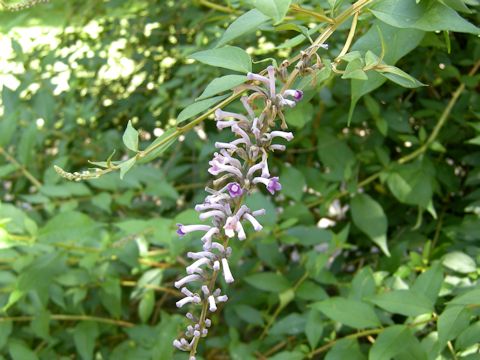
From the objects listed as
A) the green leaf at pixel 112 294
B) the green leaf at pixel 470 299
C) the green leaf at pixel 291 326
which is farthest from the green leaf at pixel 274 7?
the green leaf at pixel 112 294

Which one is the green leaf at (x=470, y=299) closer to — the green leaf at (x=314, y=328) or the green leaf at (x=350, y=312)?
the green leaf at (x=350, y=312)

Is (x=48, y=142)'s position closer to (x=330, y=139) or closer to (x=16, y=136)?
(x=16, y=136)

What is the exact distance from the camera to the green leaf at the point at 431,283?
1355 millimetres

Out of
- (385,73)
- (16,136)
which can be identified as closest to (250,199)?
(385,73)

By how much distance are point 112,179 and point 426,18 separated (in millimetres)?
1226

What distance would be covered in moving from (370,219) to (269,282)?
285 mm

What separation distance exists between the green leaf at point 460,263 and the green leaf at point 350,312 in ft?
0.75

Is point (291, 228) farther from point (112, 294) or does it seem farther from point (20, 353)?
point (20, 353)

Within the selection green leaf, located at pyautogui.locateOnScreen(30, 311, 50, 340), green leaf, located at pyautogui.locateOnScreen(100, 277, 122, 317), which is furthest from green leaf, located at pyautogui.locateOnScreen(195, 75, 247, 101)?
green leaf, located at pyautogui.locateOnScreen(30, 311, 50, 340)

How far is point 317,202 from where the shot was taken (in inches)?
75.4

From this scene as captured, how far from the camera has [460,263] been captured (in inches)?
60.4

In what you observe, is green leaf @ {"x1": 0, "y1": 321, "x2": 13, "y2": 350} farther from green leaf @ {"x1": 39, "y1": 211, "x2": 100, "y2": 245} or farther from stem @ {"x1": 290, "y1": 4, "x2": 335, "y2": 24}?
stem @ {"x1": 290, "y1": 4, "x2": 335, "y2": 24}

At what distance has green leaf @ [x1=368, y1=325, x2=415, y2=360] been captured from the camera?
1.29 metres

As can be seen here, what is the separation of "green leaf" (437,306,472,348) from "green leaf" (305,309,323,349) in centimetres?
38
